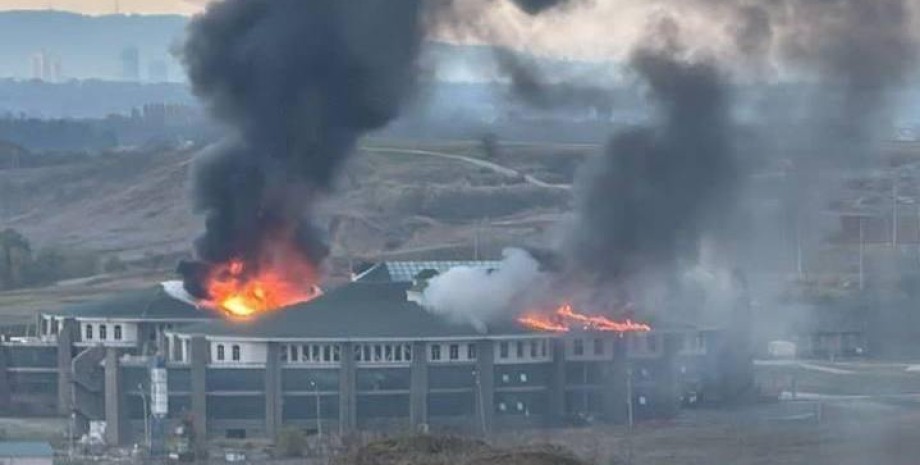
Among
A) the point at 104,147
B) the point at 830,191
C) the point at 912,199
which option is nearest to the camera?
the point at 830,191

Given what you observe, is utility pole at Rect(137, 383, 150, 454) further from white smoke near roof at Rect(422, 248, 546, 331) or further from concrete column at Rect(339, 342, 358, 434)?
white smoke near roof at Rect(422, 248, 546, 331)

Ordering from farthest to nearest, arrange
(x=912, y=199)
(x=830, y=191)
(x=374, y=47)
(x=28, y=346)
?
1. (x=912, y=199)
2. (x=28, y=346)
3. (x=374, y=47)
4. (x=830, y=191)

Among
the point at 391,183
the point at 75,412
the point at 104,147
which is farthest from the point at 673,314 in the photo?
the point at 104,147

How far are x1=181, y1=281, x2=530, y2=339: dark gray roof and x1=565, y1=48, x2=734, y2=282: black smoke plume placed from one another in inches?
118

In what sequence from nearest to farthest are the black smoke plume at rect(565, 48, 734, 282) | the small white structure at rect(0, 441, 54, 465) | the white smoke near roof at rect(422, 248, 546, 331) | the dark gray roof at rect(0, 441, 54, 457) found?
1. the small white structure at rect(0, 441, 54, 465)
2. the dark gray roof at rect(0, 441, 54, 457)
3. the black smoke plume at rect(565, 48, 734, 282)
4. the white smoke near roof at rect(422, 248, 546, 331)

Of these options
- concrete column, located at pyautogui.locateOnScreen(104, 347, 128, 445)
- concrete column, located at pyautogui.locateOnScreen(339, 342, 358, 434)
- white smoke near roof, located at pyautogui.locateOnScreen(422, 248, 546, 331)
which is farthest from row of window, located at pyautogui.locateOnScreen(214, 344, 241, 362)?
white smoke near roof, located at pyautogui.locateOnScreen(422, 248, 546, 331)

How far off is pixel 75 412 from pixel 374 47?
10045 millimetres

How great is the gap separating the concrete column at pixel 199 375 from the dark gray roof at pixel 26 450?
695 cm

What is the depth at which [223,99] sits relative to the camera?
7588 centimetres

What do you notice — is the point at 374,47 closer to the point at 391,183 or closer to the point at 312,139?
the point at 312,139

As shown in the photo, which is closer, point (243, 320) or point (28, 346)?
point (243, 320)

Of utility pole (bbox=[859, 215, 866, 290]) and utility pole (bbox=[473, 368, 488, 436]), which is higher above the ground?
utility pole (bbox=[859, 215, 866, 290])

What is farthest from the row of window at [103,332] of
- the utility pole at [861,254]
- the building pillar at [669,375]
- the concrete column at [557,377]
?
the utility pole at [861,254]

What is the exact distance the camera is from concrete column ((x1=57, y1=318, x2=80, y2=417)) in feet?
254
